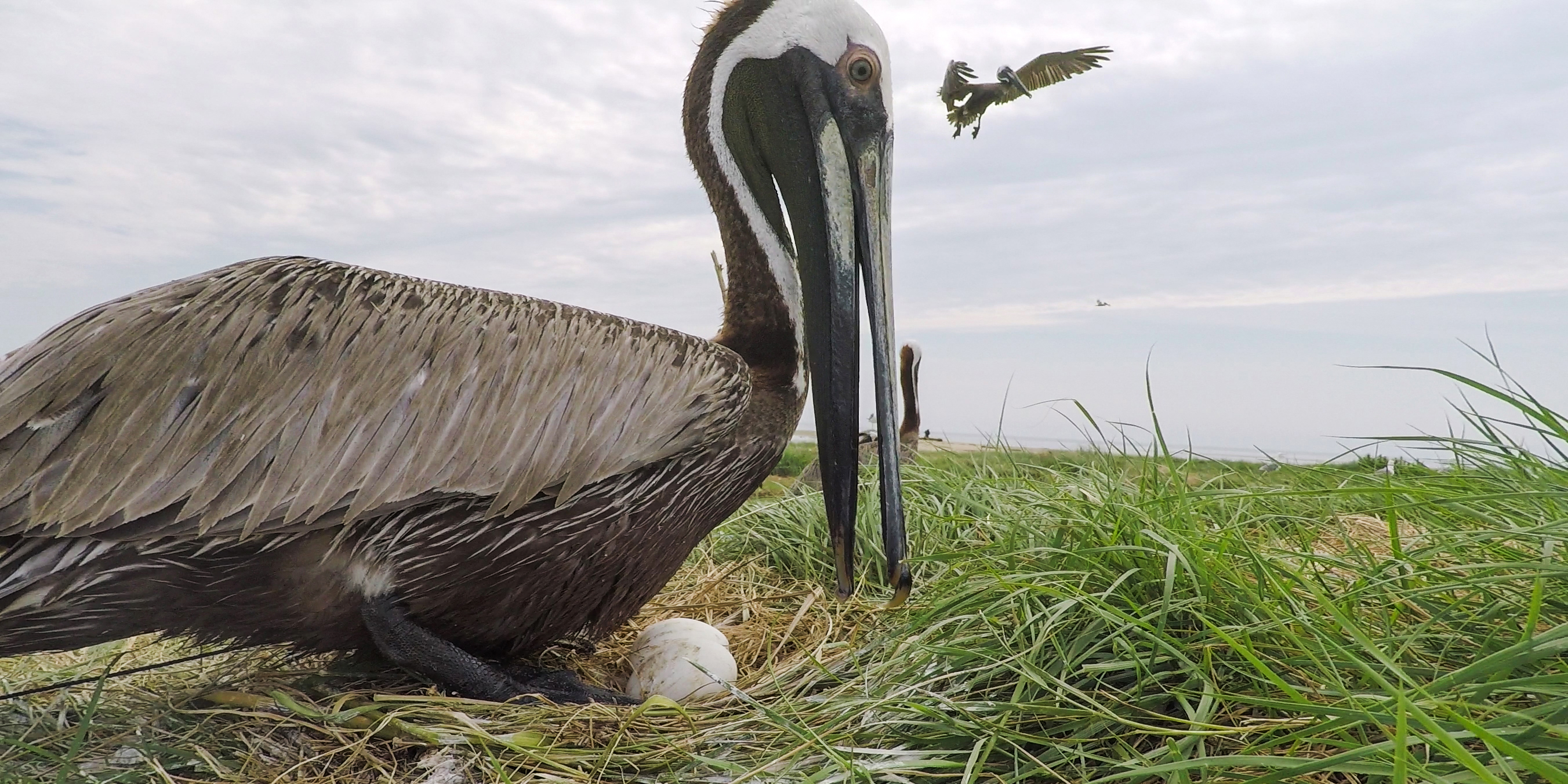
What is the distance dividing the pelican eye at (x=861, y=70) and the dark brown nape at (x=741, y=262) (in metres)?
0.33

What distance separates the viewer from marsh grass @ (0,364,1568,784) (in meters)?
1.62

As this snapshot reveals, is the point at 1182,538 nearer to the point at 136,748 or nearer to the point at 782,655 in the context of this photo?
the point at 782,655

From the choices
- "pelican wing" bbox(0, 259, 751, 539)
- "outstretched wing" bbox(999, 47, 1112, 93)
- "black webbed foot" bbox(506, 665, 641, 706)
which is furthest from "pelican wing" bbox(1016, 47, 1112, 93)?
"black webbed foot" bbox(506, 665, 641, 706)

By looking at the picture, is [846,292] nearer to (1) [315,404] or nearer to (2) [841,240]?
(2) [841,240]

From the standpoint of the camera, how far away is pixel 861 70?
9.10 feet

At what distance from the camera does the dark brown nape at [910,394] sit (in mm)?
7100

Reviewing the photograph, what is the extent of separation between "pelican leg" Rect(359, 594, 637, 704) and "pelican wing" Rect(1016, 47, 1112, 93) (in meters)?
3.09

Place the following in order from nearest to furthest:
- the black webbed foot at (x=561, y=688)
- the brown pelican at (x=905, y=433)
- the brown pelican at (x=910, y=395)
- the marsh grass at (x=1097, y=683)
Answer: the marsh grass at (x=1097, y=683), the black webbed foot at (x=561, y=688), the brown pelican at (x=905, y=433), the brown pelican at (x=910, y=395)

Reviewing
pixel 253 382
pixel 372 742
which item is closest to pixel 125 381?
pixel 253 382

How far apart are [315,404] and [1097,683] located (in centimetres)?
193

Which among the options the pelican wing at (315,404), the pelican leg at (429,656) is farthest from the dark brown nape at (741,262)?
the pelican leg at (429,656)

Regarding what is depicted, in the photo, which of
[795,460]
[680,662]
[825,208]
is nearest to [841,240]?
[825,208]

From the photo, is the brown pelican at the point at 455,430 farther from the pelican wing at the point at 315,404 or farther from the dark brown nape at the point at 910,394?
the dark brown nape at the point at 910,394

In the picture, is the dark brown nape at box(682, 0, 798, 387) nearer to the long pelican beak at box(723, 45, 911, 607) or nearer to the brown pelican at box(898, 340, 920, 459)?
the long pelican beak at box(723, 45, 911, 607)
